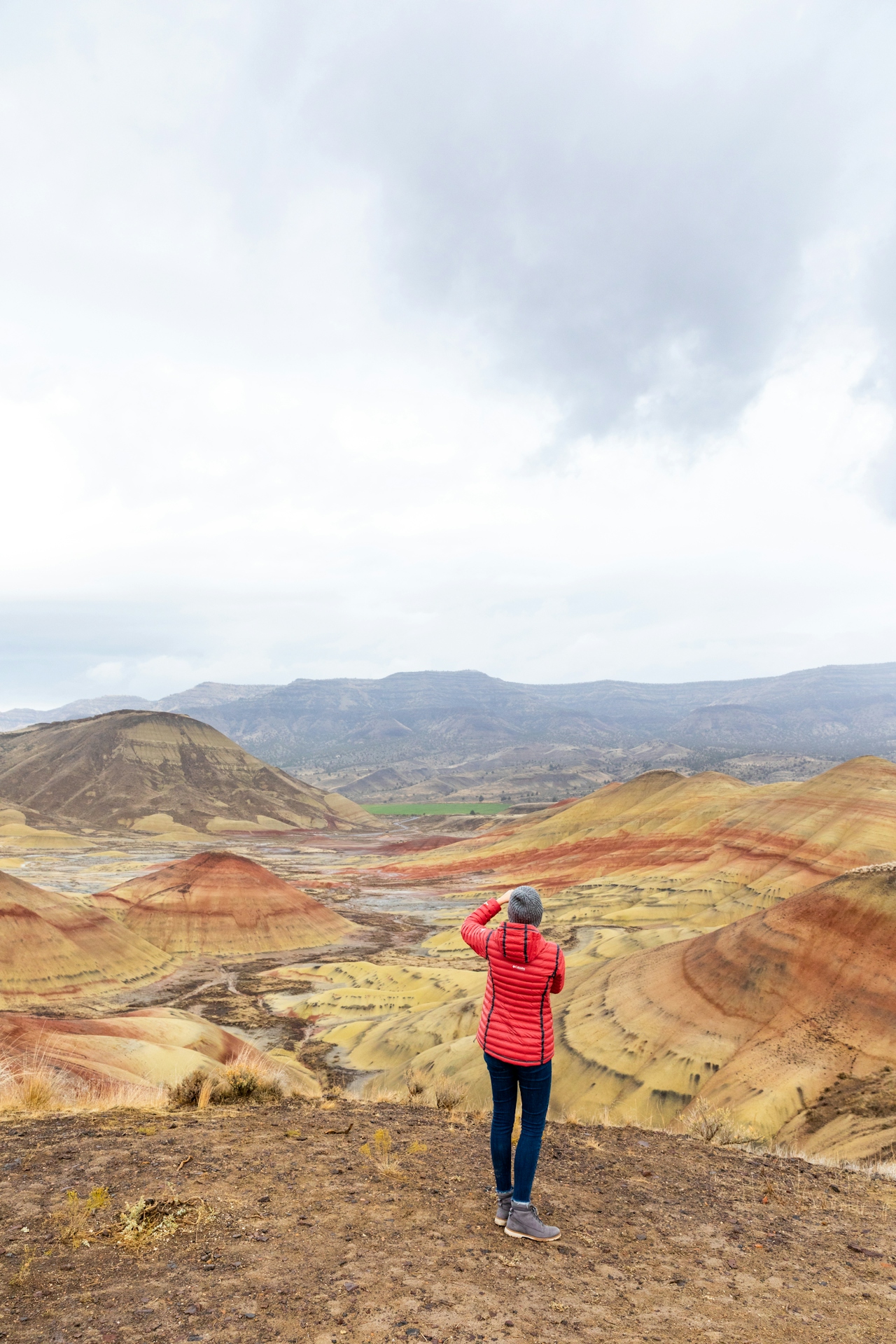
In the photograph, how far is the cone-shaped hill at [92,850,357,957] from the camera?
2164 inches

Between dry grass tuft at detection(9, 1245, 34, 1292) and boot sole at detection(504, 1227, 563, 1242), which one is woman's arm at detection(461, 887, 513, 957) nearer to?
boot sole at detection(504, 1227, 563, 1242)

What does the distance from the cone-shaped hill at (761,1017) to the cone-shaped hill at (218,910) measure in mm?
43368

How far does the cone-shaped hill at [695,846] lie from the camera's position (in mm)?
51312

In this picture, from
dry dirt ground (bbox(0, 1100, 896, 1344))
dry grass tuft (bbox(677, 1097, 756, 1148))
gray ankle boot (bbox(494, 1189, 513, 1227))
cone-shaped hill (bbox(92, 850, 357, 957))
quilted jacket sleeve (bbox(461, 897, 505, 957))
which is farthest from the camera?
cone-shaped hill (bbox(92, 850, 357, 957))

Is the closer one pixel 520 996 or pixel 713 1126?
pixel 520 996

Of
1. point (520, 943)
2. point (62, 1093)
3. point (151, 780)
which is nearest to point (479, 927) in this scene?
point (520, 943)

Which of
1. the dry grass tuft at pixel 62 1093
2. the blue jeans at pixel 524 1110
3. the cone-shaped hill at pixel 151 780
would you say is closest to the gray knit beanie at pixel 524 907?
the blue jeans at pixel 524 1110

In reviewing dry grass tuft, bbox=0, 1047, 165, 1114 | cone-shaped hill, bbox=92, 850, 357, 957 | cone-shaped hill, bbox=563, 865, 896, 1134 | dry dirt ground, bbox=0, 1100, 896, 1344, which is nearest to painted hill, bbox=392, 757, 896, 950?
cone-shaped hill, bbox=92, 850, 357, 957

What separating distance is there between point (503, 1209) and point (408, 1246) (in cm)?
90

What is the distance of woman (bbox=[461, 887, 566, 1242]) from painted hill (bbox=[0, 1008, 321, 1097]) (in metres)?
6.48

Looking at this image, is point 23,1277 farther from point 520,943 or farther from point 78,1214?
point 520,943

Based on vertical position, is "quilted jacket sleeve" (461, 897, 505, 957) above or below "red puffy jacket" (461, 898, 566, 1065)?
above

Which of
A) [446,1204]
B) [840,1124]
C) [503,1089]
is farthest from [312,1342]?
[840,1124]

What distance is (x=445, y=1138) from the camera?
8242 millimetres
